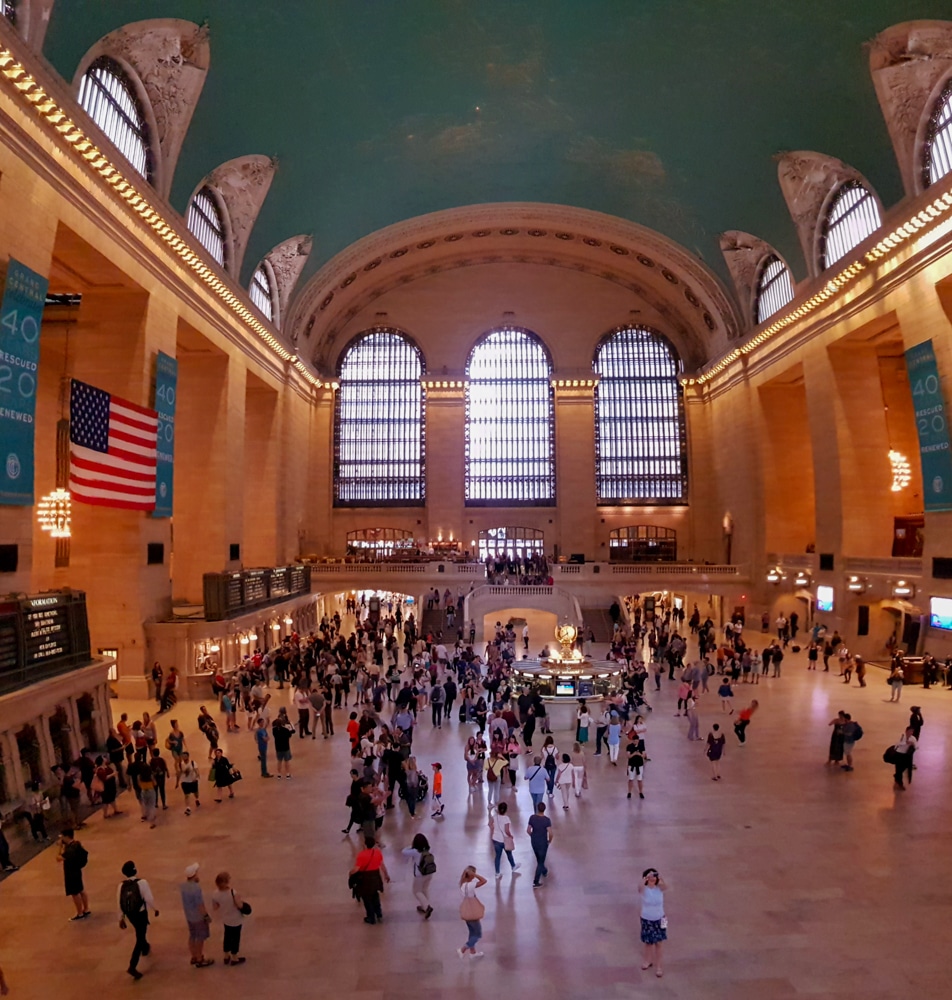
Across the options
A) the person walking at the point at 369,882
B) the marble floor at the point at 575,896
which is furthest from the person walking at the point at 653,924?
the person walking at the point at 369,882

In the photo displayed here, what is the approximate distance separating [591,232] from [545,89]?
1098 cm

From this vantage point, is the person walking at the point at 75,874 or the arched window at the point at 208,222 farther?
the arched window at the point at 208,222

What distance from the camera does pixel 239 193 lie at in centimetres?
2356

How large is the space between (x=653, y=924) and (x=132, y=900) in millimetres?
4169

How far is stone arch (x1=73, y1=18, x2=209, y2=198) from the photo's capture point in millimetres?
16156

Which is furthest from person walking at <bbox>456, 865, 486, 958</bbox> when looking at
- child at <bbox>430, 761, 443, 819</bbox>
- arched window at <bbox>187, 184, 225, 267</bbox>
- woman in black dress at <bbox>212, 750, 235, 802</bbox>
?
arched window at <bbox>187, 184, 225, 267</bbox>

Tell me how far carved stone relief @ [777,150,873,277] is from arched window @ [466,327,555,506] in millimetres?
15018

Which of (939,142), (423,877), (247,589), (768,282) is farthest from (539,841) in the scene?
(768,282)

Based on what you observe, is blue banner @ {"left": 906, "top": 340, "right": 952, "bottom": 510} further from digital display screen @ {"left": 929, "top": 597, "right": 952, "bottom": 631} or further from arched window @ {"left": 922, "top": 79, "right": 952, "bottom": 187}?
arched window @ {"left": 922, "top": 79, "right": 952, "bottom": 187}

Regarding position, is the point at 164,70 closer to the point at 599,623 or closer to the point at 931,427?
the point at 931,427

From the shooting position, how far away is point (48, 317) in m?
21.0

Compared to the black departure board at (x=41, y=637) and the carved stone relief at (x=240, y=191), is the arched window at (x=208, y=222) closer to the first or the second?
the carved stone relief at (x=240, y=191)

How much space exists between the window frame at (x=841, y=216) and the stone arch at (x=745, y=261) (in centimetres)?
264

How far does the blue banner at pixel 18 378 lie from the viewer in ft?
41.2
